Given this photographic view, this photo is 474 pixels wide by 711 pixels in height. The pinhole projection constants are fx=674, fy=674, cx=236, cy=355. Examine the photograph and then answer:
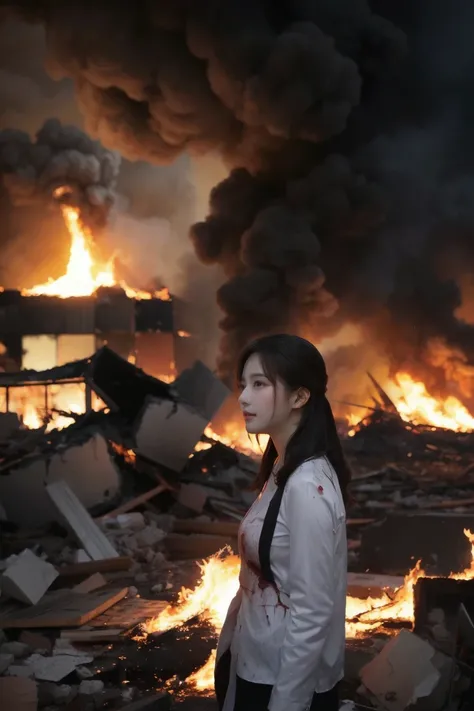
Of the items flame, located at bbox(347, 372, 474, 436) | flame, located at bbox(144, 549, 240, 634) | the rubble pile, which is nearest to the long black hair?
the rubble pile

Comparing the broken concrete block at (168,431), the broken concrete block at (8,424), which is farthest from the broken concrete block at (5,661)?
the broken concrete block at (8,424)

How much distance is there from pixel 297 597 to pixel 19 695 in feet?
8.74

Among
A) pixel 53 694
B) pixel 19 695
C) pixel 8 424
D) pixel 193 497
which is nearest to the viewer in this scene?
pixel 19 695

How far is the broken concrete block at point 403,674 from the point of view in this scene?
3494mm

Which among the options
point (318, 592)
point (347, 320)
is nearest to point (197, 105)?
point (347, 320)

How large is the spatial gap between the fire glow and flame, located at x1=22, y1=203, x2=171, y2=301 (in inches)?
702

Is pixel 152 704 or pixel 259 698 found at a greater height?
pixel 259 698

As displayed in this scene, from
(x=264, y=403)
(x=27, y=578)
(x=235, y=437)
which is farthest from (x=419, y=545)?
(x=235, y=437)

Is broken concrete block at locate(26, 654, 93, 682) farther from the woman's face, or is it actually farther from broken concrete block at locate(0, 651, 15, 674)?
the woman's face

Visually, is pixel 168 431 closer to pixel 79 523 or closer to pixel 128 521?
pixel 128 521

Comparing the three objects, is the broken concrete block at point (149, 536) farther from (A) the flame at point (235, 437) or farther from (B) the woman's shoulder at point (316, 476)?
(A) the flame at point (235, 437)

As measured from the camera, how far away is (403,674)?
3.60m

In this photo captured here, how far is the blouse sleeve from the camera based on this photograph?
5.90 ft

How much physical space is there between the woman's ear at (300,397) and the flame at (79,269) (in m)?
21.5
